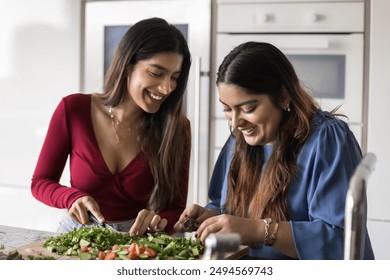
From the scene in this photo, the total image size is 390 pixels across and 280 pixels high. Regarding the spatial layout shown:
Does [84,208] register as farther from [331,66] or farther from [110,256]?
[331,66]

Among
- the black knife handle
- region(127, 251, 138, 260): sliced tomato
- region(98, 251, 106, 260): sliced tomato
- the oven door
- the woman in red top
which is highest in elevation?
the oven door

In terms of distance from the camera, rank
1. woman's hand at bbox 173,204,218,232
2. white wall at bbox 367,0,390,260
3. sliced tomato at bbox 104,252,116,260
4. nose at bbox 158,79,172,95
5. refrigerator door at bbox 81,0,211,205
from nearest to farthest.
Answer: sliced tomato at bbox 104,252,116,260 → woman's hand at bbox 173,204,218,232 → nose at bbox 158,79,172,95 → white wall at bbox 367,0,390,260 → refrigerator door at bbox 81,0,211,205

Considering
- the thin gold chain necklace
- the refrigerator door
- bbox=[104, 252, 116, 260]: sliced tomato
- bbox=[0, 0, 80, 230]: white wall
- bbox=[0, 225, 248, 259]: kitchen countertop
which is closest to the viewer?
bbox=[104, 252, 116, 260]: sliced tomato

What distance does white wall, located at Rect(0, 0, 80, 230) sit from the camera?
2990mm

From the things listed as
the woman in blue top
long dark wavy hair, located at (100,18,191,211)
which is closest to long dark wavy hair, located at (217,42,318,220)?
the woman in blue top

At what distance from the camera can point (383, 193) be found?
99.7 inches

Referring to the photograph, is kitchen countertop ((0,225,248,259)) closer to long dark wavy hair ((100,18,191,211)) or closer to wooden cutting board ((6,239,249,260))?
wooden cutting board ((6,239,249,260))

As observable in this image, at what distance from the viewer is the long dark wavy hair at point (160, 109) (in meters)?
1.73

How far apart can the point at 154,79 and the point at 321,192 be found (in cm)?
62

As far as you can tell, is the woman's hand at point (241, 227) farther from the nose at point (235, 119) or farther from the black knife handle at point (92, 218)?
the black knife handle at point (92, 218)

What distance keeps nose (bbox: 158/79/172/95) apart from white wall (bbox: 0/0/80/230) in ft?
4.45

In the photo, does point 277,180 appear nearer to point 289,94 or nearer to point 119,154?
point 289,94

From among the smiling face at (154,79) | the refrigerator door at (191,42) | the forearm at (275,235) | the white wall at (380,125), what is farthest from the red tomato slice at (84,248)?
the white wall at (380,125)

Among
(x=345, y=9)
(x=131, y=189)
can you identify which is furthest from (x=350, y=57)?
(x=131, y=189)
